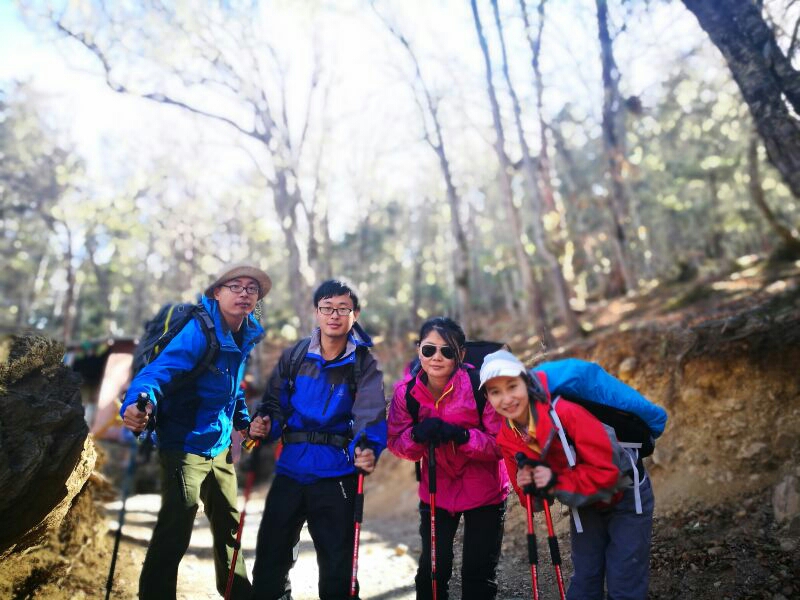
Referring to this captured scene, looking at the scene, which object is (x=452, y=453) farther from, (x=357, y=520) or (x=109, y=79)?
(x=109, y=79)

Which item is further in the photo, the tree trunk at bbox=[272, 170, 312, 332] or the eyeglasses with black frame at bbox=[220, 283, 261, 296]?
Answer: the tree trunk at bbox=[272, 170, 312, 332]

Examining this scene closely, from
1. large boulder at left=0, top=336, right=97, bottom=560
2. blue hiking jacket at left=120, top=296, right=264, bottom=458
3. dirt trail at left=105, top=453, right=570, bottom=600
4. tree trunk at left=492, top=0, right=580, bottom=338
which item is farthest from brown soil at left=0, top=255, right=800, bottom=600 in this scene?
tree trunk at left=492, top=0, right=580, bottom=338

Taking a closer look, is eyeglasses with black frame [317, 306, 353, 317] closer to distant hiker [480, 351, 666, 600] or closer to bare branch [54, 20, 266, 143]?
distant hiker [480, 351, 666, 600]

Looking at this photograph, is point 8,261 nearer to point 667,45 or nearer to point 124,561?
point 124,561

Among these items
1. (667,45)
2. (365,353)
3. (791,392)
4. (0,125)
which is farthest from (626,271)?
(0,125)

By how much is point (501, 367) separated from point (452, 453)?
978 millimetres

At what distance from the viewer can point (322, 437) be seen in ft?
11.2

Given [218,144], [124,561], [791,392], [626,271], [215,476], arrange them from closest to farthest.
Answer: [215,476] → [124,561] → [791,392] → [218,144] → [626,271]

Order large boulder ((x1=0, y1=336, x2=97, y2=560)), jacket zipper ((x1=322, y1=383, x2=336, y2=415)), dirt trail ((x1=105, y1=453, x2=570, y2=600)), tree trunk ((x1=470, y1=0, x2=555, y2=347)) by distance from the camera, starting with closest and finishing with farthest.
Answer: large boulder ((x1=0, y1=336, x2=97, y2=560)) → jacket zipper ((x1=322, y1=383, x2=336, y2=415)) → dirt trail ((x1=105, y1=453, x2=570, y2=600)) → tree trunk ((x1=470, y1=0, x2=555, y2=347))

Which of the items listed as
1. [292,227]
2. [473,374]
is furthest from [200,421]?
[292,227]

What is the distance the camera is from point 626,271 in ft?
52.1

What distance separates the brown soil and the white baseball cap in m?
2.67

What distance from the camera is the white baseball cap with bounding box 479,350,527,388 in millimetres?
2828

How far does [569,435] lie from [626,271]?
14706mm
